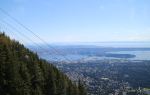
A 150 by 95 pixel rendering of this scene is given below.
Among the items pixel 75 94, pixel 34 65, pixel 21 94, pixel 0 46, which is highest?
pixel 0 46

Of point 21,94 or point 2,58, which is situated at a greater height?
point 2,58

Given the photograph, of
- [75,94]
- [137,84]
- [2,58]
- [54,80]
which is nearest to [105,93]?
[137,84]

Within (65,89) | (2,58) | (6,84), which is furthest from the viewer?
(65,89)

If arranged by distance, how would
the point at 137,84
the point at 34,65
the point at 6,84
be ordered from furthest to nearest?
1. the point at 137,84
2. the point at 34,65
3. the point at 6,84

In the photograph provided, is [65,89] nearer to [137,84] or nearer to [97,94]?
[97,94]

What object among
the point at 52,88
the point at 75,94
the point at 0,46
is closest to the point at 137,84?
the point at 75,94

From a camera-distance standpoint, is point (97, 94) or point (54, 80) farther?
point (97, 94)
